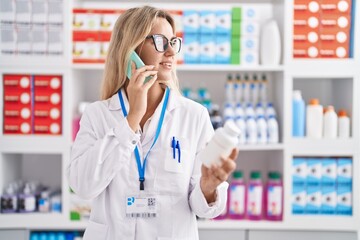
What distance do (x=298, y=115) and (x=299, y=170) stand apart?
39 centimetres

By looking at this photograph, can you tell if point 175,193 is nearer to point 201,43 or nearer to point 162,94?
point 162,94

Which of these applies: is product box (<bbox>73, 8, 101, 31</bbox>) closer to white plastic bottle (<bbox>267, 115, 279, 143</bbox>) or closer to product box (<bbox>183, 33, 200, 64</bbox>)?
product box (<bbox>183, 33, 200, 64</bbox>)

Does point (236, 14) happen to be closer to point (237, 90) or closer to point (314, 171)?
point (237, 90)

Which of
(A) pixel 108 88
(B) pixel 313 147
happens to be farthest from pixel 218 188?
(B) pixel 313 147

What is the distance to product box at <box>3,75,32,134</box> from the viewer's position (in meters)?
3.69

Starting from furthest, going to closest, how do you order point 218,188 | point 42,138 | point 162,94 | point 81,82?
point 81,82, point 42,138, point 162,94, point 218,188

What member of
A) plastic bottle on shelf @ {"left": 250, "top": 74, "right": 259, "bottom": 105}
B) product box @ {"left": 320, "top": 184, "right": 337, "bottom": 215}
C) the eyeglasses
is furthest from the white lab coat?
product box @ {"left": 320, "top": 184, "right": 337, "bottom": 215}

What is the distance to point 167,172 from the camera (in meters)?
A: 2.03

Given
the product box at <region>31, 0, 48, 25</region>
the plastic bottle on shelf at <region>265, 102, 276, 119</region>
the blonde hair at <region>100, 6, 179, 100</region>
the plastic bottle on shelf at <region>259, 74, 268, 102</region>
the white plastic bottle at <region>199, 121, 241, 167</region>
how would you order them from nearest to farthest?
the white plastic bottle at <region>199, 121, 241, 167</region>
the blonde hair at <region>100, 6, 179, 100</region>
the product box at <region>31, 0, 48, 25</region>
the plastic bottle on shelf at <region>265, 102, 276, 119</region>
the plastic bottle on shelf at <region>259, 74, 268, 102</region>

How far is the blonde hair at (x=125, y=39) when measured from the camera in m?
2.04

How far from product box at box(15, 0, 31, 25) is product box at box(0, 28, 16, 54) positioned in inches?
3.1

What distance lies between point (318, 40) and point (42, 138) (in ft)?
6.80

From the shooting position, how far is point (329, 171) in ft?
12.3

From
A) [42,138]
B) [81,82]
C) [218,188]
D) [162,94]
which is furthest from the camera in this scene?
[81,82]
